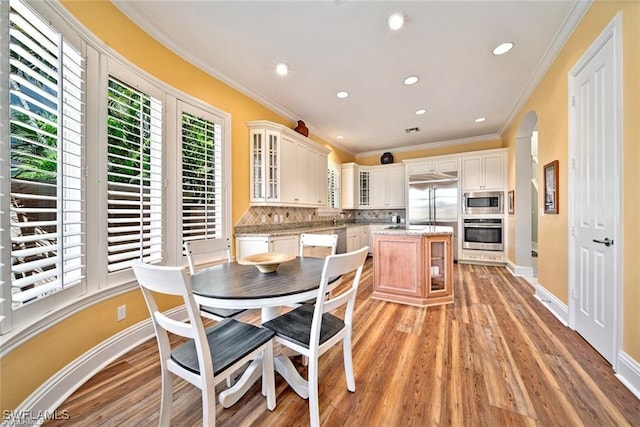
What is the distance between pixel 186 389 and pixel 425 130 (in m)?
5.51

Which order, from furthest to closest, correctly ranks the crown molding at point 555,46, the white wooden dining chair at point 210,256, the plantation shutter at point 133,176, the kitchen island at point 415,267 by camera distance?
the kitchen island at point 415,267, the crown molding at point 555,46, the plantation shutter at point 133,176, the white wooden dining chair at point 210,256

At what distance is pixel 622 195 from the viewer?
167 cm

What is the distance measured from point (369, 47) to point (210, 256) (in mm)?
2854

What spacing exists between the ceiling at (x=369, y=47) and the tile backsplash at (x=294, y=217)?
1.70 meters

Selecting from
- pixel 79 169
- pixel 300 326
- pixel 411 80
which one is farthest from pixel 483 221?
pixel 79 169

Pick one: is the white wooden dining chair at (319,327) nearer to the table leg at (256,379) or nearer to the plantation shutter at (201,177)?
the table leg at (256,379)

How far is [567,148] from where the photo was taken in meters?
2.43

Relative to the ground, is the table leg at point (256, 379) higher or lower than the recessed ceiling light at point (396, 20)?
lower

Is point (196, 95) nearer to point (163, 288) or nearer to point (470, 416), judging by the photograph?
point (163, 288)

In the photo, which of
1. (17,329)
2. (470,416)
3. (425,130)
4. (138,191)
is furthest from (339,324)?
(425,130)

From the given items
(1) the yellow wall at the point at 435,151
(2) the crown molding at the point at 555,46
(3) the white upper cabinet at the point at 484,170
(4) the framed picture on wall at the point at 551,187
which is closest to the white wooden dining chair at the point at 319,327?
(4) the framed picture on wall at the point at 551,187

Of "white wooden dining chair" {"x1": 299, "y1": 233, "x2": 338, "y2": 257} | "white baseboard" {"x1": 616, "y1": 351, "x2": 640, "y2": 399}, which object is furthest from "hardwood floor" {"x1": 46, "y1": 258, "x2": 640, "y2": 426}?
"white wooden dining chair" {"x1": 299, "y1": 233, "x2": 338, "y2": 257}

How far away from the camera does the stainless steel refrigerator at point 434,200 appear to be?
17.6 ft

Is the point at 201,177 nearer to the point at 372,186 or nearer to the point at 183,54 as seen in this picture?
the point at 183,54
